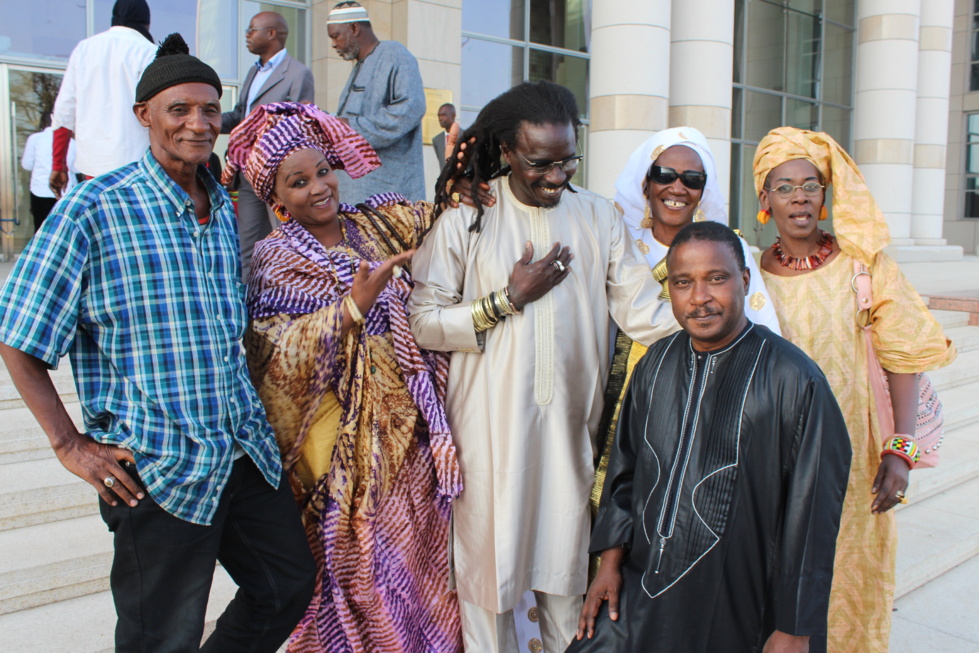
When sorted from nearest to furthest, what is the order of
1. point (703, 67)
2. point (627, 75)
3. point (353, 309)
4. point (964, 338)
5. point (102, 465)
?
1. point (102, 465)
2. point (353, 309)
3. point (964, 338)
4. point (627, 75)
5. point (703, 67)

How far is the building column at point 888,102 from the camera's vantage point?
1508 cm

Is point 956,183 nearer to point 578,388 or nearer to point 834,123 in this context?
point 834,123

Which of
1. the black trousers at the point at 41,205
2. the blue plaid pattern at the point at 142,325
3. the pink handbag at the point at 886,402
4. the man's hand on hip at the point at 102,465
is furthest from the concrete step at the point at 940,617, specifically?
the black trousers at the point at 41,205

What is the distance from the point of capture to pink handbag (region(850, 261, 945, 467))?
107 inches

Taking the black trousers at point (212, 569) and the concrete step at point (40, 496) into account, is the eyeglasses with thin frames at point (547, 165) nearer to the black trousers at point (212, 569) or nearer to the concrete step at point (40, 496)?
the black trousers at point (212, 569)

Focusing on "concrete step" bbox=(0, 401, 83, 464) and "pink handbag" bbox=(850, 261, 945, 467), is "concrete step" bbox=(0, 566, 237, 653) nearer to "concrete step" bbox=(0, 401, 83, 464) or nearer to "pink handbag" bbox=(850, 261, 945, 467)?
"concrete step" bbox=(0, 401, 83, 464)

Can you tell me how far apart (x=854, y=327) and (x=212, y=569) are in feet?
7.18

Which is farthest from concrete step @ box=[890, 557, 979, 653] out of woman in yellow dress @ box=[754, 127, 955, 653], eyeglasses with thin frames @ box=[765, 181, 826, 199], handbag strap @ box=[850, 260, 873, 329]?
eyeglasses with thin frames @ box=[765, 181, 826, 199]

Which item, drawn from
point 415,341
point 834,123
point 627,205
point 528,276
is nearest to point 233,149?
point 415,341

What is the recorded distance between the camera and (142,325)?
1.97m

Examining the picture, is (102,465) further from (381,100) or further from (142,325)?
(381,100)

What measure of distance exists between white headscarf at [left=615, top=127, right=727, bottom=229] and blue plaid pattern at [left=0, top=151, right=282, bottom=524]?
153 centimetres

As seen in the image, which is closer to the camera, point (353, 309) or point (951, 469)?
point (353, 309)

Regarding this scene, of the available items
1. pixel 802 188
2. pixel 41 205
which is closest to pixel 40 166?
pixel 41 205
